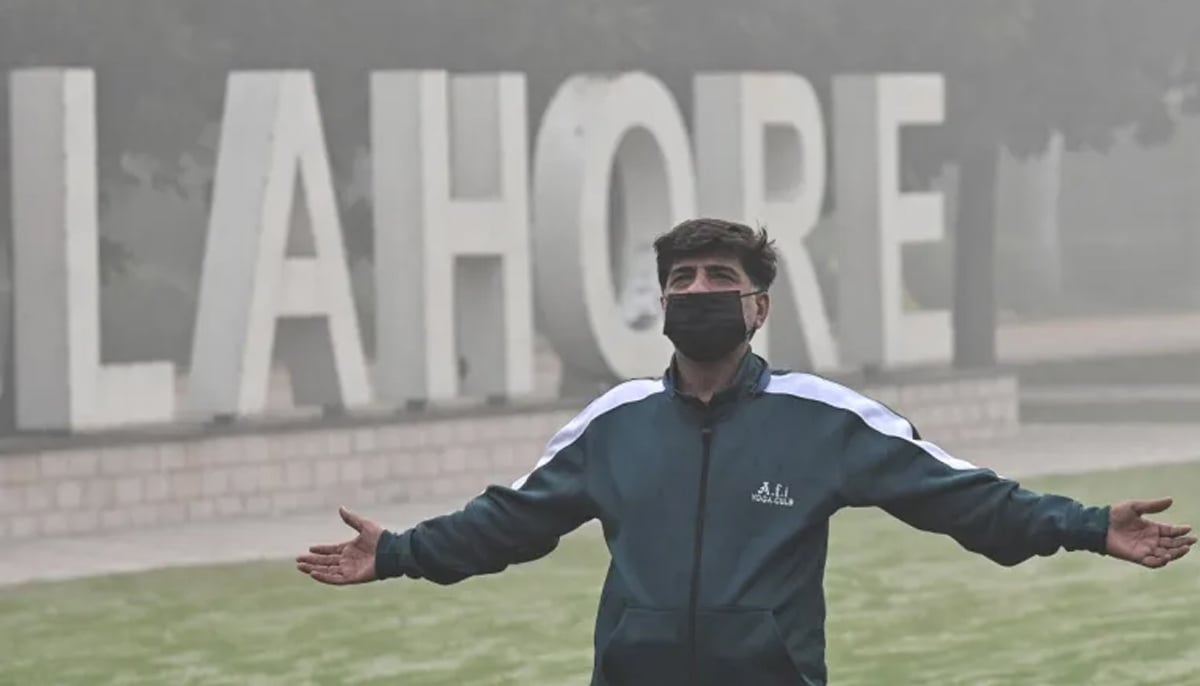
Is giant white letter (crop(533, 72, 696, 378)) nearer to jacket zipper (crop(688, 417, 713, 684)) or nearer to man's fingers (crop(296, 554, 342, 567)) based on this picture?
man's fingers (crop(296, 554, 342, 567))

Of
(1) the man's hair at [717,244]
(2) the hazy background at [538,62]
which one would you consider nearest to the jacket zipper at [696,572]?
(1) the man's hair at [717,244]

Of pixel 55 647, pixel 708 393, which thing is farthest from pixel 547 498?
pixel 55 647

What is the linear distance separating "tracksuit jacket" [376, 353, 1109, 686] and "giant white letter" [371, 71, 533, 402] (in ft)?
52.0

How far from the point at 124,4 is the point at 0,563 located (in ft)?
23.8

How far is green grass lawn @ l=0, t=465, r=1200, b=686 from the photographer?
12.7 m

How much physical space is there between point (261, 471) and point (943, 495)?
14782 millimetres

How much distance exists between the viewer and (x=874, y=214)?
25.4 m

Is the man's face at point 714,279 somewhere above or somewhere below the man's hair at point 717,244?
below

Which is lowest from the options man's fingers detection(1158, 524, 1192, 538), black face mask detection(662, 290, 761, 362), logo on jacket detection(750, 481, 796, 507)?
man's fingers detection(1158, 524, 1192, 538)

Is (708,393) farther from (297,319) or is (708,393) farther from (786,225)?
(786,225)

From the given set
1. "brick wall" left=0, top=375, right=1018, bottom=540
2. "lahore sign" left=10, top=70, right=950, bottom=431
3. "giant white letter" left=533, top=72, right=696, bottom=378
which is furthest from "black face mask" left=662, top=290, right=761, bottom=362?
"giant white letter" left=533, top=72, right=696, bottom=378

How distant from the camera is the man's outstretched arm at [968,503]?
18.3 ft

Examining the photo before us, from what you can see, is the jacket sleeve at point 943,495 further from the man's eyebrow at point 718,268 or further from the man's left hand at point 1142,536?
the man's eyebrow at point 718,268

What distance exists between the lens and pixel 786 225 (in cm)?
2445
